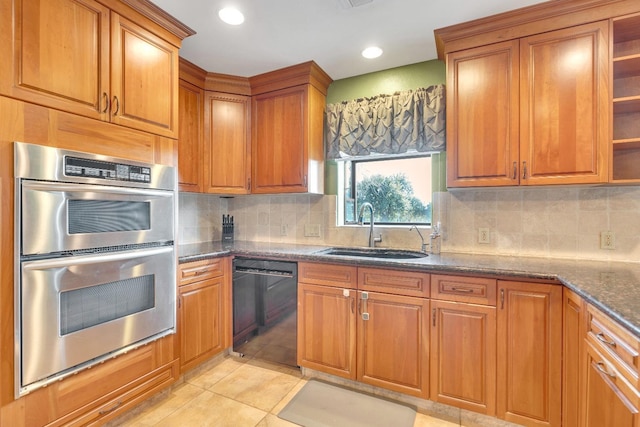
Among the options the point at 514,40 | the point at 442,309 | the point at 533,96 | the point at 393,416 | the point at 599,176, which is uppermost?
the point at 514,40

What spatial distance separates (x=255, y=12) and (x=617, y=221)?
8.72ft

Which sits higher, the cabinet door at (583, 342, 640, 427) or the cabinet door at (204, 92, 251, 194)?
the cabinet door at (204, 92, 251, 194)

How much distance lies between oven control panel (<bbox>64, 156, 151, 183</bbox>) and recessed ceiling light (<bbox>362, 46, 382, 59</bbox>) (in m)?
1.78

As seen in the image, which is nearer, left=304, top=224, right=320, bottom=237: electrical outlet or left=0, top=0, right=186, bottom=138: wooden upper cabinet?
left=0, top=0, right=186, bottom=138: wooden upper cabinet

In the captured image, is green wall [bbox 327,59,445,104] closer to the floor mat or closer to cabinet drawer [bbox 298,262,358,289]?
cabinet drawer [bbox 298,262,358,289]

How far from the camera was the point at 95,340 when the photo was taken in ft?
5.08

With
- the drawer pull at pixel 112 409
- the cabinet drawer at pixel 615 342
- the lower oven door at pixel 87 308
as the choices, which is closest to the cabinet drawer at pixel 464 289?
the cabinet drawer at pixel 615 342

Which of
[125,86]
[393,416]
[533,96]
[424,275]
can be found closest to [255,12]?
[125,86]

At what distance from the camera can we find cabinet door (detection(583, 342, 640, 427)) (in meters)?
0.97

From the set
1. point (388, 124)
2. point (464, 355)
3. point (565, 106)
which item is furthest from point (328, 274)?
point (565, 106)

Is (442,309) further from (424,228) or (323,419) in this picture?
(323,419)

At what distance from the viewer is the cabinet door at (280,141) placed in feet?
8.40

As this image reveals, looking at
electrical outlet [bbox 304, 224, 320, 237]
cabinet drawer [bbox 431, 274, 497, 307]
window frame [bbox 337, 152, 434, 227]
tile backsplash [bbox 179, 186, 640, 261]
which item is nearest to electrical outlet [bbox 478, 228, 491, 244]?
tile backsplash [bbox 179, 186, 640, 261]

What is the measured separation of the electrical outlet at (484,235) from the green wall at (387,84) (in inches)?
16.6
